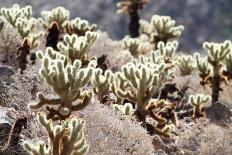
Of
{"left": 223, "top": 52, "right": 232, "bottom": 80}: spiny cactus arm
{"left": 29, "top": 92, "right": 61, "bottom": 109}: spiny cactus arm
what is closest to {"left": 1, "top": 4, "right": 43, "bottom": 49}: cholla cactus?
{"left": 223, "top": 52, "right": 232, "bottom": 80}: spiny cactus arm

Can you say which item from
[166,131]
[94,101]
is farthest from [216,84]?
[94,101]

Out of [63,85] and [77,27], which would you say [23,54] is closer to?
[77,27]

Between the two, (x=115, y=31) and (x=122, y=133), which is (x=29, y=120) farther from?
(x=115, y=31)

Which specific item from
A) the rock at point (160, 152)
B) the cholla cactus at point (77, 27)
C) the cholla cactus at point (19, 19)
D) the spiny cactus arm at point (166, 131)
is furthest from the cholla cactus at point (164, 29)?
the rock at point (160, 152)

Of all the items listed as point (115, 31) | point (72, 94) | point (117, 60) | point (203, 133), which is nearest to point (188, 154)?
point (203, 133)

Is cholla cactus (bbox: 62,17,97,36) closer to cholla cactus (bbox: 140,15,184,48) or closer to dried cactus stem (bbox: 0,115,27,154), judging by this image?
cholla cactus (bbox: 140,15,184,48)

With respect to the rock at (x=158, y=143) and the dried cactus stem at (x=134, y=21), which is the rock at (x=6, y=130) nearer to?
the rock at (x=158, y=143)
